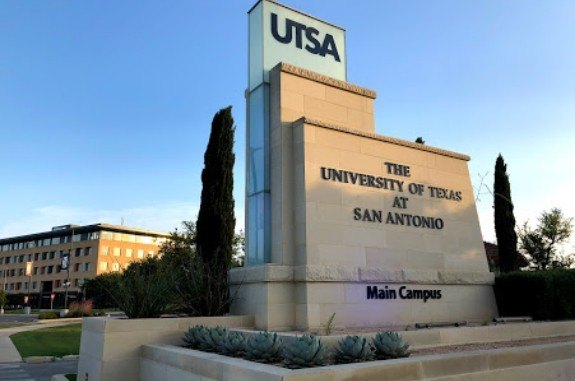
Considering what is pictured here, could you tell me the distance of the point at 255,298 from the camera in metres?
10.6

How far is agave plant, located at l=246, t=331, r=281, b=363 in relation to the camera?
649cm

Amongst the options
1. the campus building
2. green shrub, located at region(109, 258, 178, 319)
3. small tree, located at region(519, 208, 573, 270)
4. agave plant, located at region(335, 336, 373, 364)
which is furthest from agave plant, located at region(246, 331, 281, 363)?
the campus building

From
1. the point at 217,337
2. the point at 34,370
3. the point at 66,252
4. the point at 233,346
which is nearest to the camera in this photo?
the point at 233,346

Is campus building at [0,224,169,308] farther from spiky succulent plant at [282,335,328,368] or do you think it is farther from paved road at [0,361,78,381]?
spiky succulent plant at [282,335,328,368]

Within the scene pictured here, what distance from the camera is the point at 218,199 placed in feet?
46.1

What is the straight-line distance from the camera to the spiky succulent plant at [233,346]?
23.8 feet

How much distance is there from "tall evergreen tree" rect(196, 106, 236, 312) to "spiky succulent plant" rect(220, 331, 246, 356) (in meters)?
4.82

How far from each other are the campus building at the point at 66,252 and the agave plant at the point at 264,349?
94651 millimetres

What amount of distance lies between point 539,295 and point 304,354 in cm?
927

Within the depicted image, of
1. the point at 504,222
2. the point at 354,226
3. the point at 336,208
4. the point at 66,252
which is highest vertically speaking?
the point at 66,252

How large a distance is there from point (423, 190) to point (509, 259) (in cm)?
1240

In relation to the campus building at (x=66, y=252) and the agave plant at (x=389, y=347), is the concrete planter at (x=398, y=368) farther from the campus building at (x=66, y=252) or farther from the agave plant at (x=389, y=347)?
the campus building at (x=66, y=252)

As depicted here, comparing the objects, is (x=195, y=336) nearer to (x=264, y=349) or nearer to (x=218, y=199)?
(x=264, y=349)

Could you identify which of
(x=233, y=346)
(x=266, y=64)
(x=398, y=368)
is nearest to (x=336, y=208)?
(x=266, y=64)
